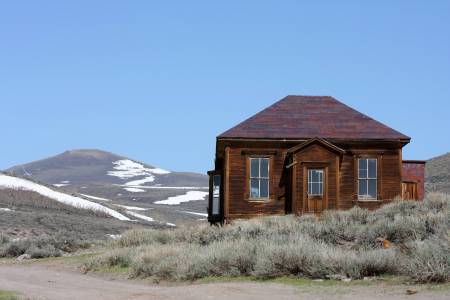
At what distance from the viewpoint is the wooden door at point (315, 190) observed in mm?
26516

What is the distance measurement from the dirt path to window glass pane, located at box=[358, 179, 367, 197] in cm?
1243

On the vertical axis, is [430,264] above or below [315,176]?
below

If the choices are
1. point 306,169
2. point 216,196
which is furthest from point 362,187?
point 216,196

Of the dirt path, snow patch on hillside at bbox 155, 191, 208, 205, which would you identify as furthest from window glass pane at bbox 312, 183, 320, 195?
snow patch on hillside at bbox 155, 191, 208, 205

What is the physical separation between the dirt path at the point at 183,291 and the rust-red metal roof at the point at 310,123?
1148 cm

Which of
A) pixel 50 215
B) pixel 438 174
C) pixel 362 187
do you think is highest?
pixel 438 174

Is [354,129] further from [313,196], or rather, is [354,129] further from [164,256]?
[164,256]

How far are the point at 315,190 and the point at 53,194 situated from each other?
43.3 metres

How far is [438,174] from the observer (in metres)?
72.6

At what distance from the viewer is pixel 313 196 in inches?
1046

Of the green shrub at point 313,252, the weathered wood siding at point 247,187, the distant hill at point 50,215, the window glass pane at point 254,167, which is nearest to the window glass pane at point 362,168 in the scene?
the weathered wood siding at point 247,187

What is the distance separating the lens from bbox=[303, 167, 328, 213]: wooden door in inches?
1044

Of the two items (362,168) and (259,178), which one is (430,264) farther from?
(362,168)

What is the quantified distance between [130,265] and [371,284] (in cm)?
736
